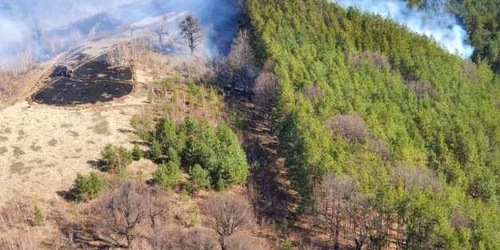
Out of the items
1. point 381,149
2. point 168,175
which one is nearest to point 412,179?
point 381,149

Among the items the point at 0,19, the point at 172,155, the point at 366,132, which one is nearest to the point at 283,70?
the point at 366,132

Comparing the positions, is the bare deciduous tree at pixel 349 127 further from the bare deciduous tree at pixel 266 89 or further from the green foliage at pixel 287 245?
the green foliage at pixel 287 245

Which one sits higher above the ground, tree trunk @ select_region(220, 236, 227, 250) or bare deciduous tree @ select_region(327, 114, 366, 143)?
bare deciduous tree @ select_region(327, 114, 366, 143)

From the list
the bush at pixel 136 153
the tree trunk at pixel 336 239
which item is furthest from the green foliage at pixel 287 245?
the bush at pixel 136 153

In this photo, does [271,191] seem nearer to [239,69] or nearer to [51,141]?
[51,141]

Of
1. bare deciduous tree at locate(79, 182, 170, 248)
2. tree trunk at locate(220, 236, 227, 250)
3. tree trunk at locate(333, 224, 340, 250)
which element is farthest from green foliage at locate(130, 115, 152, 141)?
tree trunk at locate(333, 224, 340, 250)

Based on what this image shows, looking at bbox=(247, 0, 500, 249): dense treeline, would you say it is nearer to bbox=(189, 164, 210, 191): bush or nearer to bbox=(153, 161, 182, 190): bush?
bbox=(189, 164, 210, 191): bush
